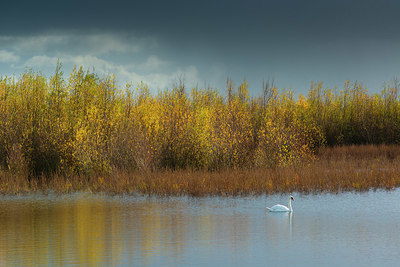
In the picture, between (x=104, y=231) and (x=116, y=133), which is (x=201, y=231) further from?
(x=116, y=133)

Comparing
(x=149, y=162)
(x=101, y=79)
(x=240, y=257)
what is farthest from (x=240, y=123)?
(x=240, y=257)

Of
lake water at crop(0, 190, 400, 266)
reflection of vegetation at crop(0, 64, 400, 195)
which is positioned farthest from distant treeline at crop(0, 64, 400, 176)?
lake water at crop(0, 190, 400, 266)

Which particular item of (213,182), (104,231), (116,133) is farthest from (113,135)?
(104,231)

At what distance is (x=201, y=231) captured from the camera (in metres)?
11.2

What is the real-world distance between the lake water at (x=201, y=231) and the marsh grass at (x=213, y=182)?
98 cm

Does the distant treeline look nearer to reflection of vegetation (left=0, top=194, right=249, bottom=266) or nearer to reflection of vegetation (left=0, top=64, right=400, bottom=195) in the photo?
reflection of vegetation (left=0, top=64, right=400, bottom=195)

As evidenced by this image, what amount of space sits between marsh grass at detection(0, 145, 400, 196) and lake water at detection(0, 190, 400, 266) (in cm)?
98

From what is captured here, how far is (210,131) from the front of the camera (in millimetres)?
22234

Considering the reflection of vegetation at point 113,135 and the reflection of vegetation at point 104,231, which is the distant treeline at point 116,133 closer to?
the reflection of vegetation at point 113,135

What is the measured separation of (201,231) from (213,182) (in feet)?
21.5

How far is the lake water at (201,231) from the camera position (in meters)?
8.96

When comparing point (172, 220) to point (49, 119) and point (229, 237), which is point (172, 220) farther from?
point (49, 119)

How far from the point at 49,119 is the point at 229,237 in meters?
14.0

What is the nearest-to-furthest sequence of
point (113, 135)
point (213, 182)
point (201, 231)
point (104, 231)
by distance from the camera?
point (201, 231) < point (104, 231) < point (213, 182) < point (113, 135)
